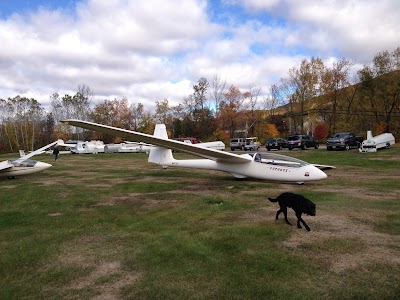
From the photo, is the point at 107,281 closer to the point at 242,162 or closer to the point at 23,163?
the point at 242,162

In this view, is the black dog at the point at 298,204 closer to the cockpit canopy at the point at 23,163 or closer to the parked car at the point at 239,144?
the cockpit canopy at the point at 23,163

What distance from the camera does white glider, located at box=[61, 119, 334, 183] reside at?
11695mm

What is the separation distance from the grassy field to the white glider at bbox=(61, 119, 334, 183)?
1.17m

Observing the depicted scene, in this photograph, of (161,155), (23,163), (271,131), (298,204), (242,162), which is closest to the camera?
(298,204)

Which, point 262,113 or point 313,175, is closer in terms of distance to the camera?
point 313,175

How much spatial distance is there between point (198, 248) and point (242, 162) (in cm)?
826

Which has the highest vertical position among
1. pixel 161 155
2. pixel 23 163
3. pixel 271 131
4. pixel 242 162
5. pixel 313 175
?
pixel 271 131

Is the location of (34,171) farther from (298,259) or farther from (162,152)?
(298,259)

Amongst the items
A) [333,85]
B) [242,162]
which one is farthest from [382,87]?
[242,162]

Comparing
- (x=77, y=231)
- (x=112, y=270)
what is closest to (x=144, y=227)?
(x=77, y=231)

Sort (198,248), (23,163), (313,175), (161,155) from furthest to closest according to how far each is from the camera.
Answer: (23,163)
(161,155)
(313,175)
(198,248)

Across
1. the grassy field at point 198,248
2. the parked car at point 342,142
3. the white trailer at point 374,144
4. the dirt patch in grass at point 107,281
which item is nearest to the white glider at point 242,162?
the grassy field at point 198,248

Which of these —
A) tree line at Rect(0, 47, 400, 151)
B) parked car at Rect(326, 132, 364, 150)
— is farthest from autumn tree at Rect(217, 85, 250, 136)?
parked car at Rect(326, 132, 364, 150)

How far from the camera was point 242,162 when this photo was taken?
13.8 m
